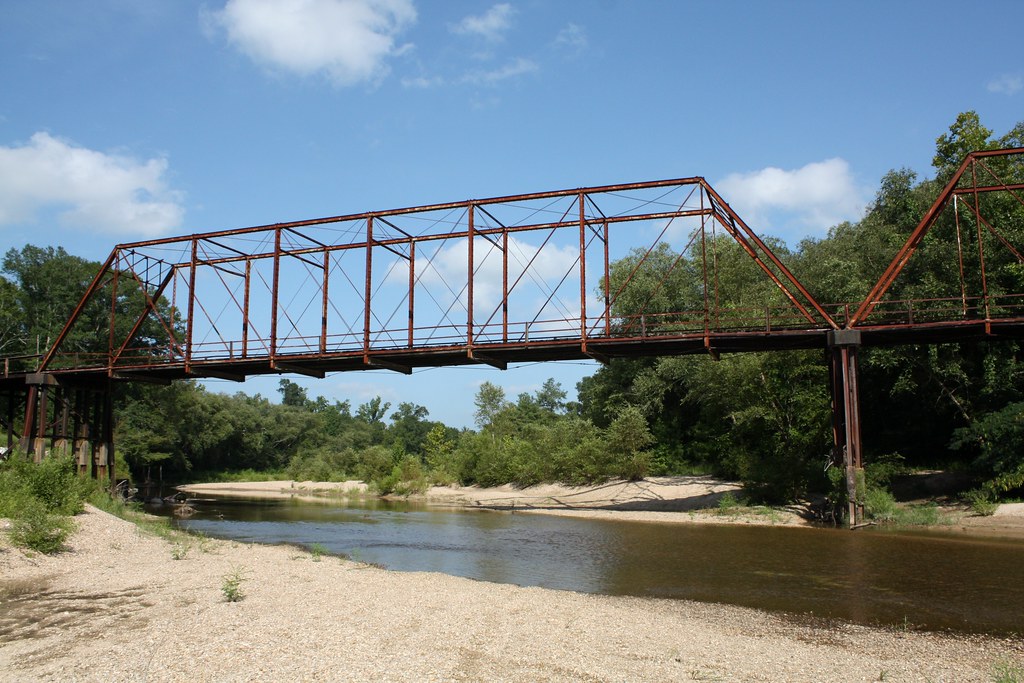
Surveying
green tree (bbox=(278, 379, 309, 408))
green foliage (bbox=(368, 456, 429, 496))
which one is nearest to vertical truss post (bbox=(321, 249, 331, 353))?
green foliage (bbox=(368, 456, 429, 496))

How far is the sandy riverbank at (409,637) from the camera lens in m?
11.2

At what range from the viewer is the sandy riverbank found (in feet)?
36.8

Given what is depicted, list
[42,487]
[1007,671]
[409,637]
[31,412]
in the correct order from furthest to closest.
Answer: [31,412] < [42,487] < [409,637] < [1007,671]

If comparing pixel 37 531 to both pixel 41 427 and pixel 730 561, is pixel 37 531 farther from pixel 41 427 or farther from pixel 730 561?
pixel 41 427

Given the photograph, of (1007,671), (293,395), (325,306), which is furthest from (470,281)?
(293,395)

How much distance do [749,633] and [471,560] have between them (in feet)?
41.2

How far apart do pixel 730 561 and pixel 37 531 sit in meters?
21.3

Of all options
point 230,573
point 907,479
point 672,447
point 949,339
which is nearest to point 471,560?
point 230,573

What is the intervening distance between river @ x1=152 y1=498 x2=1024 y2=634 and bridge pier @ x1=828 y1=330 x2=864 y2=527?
5.02 ft

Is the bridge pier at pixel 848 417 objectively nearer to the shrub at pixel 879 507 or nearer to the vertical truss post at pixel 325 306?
the shrub at pixel 879 507

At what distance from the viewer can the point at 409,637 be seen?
13094mm

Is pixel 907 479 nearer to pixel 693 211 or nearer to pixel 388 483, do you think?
pixel 693 211

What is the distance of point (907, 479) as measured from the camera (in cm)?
3834

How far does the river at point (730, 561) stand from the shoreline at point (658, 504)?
83.2 inches
